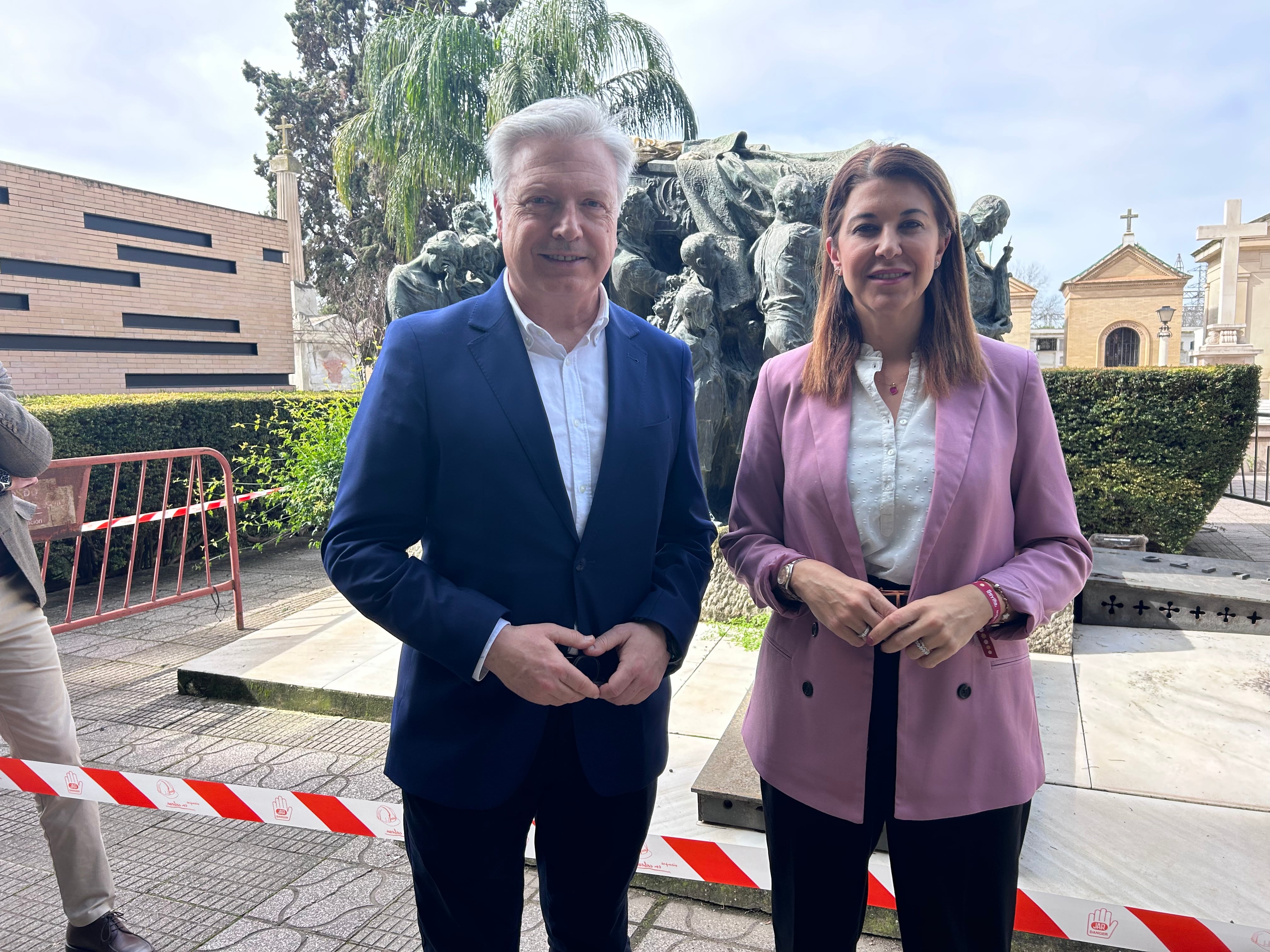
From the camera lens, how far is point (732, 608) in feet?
15.6

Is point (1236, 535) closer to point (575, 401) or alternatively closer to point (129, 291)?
point (575, 401)

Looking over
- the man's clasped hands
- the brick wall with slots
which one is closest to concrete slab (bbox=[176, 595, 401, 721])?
the man's clasped hands

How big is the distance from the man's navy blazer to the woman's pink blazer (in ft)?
0.76

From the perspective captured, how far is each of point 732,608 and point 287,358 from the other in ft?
47.1

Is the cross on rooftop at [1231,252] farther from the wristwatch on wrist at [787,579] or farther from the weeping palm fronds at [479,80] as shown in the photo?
the wristwatch on wrist at [787,579]

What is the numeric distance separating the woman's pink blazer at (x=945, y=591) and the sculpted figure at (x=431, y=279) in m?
4.60

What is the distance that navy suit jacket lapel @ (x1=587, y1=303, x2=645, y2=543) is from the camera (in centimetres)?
145

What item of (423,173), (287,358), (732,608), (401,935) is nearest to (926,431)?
(401,935)

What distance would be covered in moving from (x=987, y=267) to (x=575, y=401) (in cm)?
453

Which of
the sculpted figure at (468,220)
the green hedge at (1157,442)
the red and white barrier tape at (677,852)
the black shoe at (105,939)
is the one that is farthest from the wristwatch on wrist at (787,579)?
the green hedge at (1157,442)

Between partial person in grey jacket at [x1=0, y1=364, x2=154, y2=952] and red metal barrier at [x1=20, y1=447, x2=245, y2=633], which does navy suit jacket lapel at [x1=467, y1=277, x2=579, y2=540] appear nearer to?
partial person in grey jacket at [x1=0, y1=364, x2=154, y2=952]

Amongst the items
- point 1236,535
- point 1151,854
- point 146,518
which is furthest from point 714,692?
point 1236,535

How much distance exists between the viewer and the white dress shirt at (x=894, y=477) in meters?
1.46

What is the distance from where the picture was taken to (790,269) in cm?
461
